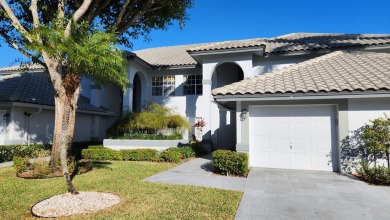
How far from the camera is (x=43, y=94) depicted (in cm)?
1806

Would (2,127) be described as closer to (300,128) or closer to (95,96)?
(95,96)

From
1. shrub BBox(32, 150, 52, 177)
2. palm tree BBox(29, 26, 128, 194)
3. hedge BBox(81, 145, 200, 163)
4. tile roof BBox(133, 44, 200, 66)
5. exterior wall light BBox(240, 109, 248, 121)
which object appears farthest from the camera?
tile roof BBox(133, 44, 200, 66)

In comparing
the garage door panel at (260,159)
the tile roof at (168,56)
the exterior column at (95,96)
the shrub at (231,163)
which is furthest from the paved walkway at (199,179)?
the exterior column at (95,96)

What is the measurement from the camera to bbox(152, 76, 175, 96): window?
2080cm

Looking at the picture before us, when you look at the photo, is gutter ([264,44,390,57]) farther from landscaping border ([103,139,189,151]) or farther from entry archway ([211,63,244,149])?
landscaping border ([103,139,189,151])

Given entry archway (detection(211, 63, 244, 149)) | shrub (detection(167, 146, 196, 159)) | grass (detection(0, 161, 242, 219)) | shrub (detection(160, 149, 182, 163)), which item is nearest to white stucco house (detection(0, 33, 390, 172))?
shrub (detection(160, 149, 182, 163))

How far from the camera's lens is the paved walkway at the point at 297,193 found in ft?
18.4

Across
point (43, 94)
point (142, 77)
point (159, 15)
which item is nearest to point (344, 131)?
point (159, 15)

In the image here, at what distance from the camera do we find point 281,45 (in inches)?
701

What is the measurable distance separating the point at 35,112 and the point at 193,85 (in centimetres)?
1120

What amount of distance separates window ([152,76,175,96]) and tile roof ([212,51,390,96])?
1033 cm

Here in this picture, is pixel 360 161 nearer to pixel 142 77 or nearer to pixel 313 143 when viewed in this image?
pixel 313 143

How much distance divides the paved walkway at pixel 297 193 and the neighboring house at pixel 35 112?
10.8 metres

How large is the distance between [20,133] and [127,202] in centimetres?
1287
